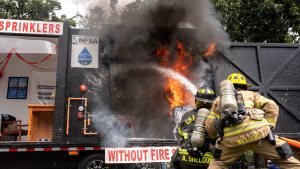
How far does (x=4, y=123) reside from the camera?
8.82m

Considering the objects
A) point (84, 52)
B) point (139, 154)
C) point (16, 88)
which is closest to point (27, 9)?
point (16, 88)

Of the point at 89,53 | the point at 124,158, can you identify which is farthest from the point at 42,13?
the point at 124,158

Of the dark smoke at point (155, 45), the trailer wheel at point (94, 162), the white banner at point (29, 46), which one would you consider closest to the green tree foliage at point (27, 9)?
the white banner at point (29, 46)

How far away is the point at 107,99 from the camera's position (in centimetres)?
677

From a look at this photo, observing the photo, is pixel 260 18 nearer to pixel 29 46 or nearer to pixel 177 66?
pixel 177 66

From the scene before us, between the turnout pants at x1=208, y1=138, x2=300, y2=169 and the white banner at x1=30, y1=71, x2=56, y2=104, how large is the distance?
725cm

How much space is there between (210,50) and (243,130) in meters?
3.98

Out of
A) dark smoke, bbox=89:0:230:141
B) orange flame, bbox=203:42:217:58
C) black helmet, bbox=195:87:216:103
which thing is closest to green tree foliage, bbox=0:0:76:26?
dark smoke, bbox=89:0:230:141

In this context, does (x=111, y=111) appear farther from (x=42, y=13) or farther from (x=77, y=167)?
→ (x=42, y=13)

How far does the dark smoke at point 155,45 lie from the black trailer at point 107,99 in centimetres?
3

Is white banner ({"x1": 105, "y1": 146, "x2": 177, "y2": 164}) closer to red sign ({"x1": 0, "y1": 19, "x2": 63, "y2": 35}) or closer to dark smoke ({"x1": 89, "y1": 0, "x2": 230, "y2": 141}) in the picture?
dark smoke ({"x1": 89, "y1": 0, "x2": 230, "y2": 141})

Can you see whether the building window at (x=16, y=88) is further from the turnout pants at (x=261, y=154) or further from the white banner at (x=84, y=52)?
the turnout pants at (x=261, y=154)

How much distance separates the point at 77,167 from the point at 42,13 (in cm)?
1638

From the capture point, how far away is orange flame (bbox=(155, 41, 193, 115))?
291 inches
